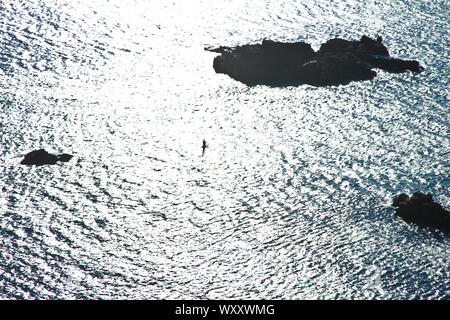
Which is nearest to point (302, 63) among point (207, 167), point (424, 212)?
point (207, 167)

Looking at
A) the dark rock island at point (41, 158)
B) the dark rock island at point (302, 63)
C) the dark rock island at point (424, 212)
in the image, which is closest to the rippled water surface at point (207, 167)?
the dark rock island at point (424, 212)

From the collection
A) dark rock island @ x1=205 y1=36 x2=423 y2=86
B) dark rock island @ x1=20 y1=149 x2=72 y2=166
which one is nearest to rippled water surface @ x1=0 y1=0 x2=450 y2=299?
dark rock island @ x1=20 y1=149 x2=72 y2=166

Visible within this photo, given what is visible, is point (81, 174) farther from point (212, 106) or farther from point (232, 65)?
point (232, 65)

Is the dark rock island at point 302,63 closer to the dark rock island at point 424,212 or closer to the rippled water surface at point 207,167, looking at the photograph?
the rippled water surface at point 207,167

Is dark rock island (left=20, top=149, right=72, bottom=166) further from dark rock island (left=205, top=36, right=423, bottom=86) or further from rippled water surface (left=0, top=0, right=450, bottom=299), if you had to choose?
dark rock island (left=205, top=36, right=423, bottom=86)
